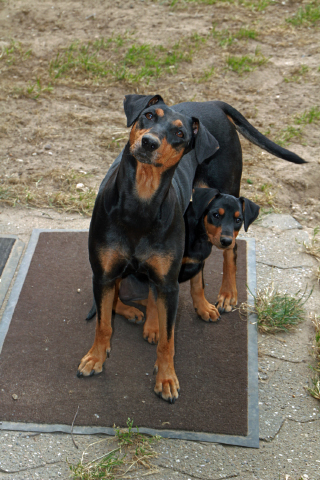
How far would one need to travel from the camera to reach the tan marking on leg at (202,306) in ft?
12.9

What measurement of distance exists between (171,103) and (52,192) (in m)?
2.14

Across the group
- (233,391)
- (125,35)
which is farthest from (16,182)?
(125,35)

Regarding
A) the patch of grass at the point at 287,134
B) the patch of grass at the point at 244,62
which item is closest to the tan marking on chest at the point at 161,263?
the patch of grass at the point at 287,134

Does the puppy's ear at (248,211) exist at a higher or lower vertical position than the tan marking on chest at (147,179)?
lower

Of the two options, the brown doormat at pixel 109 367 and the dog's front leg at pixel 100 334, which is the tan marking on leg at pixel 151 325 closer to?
the brown doormat at pixel 109 367

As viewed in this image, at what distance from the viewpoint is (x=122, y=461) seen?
2.92m

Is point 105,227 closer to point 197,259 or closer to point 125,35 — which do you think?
point 197,259

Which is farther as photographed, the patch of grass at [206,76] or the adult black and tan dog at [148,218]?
the patch of grass at [206,76]

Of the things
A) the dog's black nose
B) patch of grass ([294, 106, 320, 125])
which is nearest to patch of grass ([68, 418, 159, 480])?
the dog's black nose

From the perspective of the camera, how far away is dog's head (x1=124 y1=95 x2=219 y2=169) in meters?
2.67

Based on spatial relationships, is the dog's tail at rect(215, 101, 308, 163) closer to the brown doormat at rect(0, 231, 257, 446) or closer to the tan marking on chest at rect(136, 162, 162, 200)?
the brown doormat at rect(0, 231, 257, 446)

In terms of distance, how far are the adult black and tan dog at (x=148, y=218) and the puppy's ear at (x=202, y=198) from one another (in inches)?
6.5

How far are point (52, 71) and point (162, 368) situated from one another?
478cm

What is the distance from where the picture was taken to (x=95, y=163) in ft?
18.4
